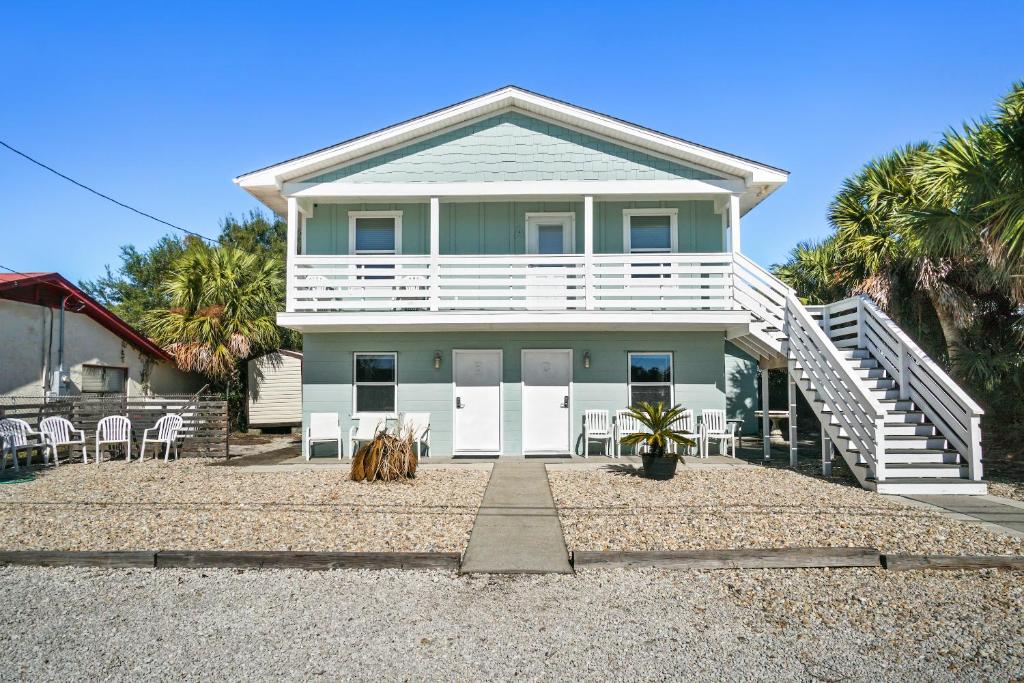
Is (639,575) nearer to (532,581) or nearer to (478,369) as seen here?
(532,581)

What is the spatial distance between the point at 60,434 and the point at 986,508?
1672cm

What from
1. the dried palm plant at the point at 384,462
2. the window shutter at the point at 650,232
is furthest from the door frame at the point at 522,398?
the dried palm plant at the point at 384,462

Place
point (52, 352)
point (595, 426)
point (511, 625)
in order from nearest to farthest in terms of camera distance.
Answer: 1. point (511, 625)
2. point (595, 426)
3. point (52, 352)

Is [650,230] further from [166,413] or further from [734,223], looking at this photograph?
[166,413]

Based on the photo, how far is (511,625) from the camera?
4.79m

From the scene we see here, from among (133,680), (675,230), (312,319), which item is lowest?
(133,680)

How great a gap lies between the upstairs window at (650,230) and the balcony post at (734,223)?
1.21 m

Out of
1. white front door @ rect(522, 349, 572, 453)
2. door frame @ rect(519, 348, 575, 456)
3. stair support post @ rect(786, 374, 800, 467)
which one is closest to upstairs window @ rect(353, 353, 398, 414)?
door frame @ rect(519, 348, 575, 456)

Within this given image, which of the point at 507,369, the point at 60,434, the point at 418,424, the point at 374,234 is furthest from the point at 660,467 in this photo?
the point at 60,434

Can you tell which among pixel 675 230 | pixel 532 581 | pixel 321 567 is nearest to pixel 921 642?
pixel 532 581

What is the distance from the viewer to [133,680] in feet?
13.0

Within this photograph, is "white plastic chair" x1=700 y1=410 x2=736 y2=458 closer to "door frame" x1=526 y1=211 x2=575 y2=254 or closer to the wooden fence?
"door frame" x1=526 y1=211 x2=575 y2=254

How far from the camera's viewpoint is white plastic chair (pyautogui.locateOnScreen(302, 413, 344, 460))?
13.8m

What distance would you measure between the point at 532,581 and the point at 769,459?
31.5 feet
